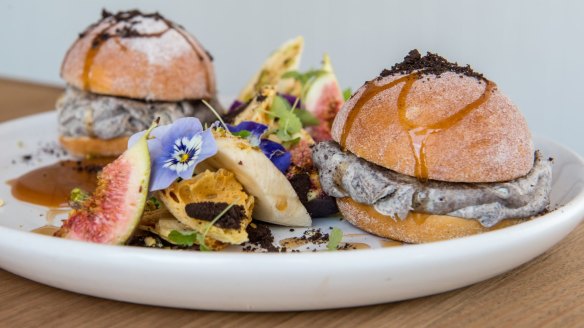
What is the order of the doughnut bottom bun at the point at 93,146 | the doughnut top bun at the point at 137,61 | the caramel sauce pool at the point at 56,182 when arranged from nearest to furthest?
the caramel sauce pool at the point at 56,182
the doughnut top bun at the point at 137,61
the doughnut bottom bun at the point at 93,146

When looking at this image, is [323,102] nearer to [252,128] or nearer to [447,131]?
[252,128]

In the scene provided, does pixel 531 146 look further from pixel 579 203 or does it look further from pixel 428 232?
pixel 428 232

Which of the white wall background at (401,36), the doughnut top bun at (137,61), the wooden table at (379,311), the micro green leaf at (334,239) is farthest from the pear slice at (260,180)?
the white wall background at (401,36)

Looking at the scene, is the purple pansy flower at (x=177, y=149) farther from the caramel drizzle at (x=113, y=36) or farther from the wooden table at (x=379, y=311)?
the caramel drizzle at (x=113, y=36)

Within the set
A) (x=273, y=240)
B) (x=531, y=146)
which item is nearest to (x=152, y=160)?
(x=273, y=240)

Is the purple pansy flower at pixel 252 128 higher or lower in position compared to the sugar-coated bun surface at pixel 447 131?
lower
